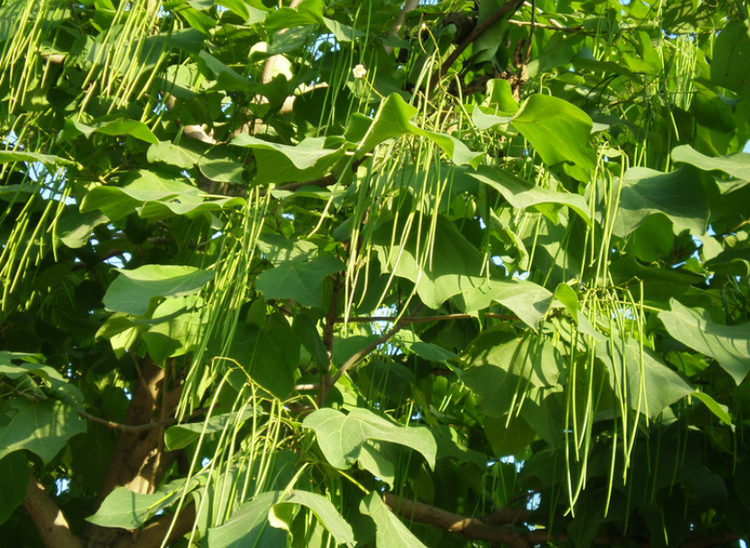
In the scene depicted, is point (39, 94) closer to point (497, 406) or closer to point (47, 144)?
point (47, 144)

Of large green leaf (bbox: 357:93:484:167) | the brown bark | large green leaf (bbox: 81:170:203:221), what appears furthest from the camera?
the brown bark

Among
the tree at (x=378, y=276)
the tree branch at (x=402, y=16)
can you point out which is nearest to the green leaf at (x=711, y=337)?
the tree at (x=378, y=276)

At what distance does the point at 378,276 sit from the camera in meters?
1.22

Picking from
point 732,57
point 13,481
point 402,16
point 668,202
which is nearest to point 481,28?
point 402,16

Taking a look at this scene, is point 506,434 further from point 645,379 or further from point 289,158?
point 289,158

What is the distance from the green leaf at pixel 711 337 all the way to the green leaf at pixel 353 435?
34cm

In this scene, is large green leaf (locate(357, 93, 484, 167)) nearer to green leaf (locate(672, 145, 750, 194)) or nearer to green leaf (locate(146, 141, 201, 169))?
green leaf (locate(672, 145, 750, 194))

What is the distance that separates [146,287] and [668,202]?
731 mm

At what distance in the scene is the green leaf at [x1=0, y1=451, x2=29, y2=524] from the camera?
4.31 ft

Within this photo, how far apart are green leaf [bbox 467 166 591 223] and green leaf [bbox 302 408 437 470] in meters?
0.30

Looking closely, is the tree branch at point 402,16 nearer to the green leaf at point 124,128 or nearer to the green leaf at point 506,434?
the green leaf at point 124,128

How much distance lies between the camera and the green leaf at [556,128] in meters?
0.95

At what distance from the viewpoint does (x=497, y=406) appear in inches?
47.7

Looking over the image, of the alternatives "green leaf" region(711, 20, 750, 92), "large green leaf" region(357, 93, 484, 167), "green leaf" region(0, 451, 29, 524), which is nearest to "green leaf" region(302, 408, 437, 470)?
"large green leaf" region(357, 93, 484, 167)
